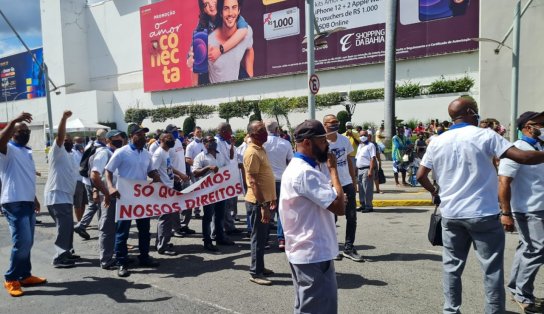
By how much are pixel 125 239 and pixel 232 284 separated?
71.0 inches

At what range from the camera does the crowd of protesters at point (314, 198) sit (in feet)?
10.4

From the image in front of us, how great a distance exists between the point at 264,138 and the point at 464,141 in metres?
2.66

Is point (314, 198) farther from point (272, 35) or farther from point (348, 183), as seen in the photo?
point (272, 35)

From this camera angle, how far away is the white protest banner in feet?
20.5

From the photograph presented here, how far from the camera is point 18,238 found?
209 inches

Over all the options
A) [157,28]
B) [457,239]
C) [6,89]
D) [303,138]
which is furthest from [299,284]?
[6,89]

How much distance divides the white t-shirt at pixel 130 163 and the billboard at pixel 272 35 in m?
16.8

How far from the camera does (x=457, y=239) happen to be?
3771 mm

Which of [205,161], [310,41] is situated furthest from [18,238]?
[310,41]

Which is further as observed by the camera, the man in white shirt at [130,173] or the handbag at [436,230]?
the man in white shirt at [130,173]

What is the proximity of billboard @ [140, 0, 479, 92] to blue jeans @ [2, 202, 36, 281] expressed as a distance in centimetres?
1829

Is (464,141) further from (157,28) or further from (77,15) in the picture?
(77,15)

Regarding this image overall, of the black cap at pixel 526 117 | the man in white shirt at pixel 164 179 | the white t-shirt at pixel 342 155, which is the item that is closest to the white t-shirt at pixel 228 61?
the man in white shirt at pixel 164 179

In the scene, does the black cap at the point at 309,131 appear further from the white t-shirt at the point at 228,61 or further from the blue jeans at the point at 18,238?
the white t-shirt at the point at 228,61
